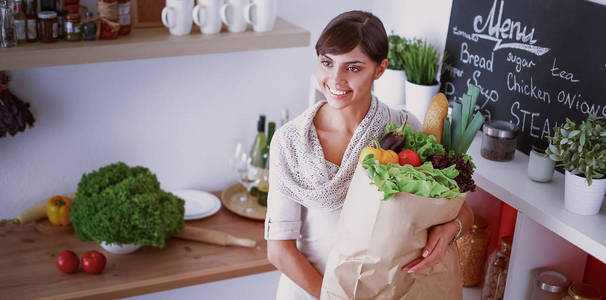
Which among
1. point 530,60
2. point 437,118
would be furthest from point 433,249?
point 530,60

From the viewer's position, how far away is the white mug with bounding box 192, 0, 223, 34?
83.6 inches

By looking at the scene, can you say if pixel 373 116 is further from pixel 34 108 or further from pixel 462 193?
pixel 34 108

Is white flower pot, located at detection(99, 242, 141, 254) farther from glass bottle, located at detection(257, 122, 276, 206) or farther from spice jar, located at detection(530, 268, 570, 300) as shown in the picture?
spice jar, located at detection(530, 268, 570, 300)

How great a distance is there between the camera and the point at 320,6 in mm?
2602

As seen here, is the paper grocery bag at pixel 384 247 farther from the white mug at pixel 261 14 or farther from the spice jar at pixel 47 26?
the spice jar at pixel 47 26

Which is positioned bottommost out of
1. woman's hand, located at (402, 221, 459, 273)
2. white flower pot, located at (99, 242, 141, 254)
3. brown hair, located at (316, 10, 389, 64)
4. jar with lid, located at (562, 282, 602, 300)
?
white flower pot, located at (99, 242, 141, 254)

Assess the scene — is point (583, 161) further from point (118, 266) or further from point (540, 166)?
point (118, 266)

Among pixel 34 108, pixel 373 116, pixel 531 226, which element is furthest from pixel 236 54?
pixel 531 226

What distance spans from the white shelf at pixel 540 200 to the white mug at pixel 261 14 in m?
0.89

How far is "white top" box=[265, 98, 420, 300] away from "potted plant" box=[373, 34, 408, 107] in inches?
22.0

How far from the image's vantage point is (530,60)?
1675 mm

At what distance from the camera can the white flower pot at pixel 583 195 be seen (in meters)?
1.35

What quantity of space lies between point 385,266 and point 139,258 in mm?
1330

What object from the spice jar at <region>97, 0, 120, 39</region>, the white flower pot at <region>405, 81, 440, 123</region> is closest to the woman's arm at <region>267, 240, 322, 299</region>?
the white flower pot at <region>405, 81, 440, 123</region>
